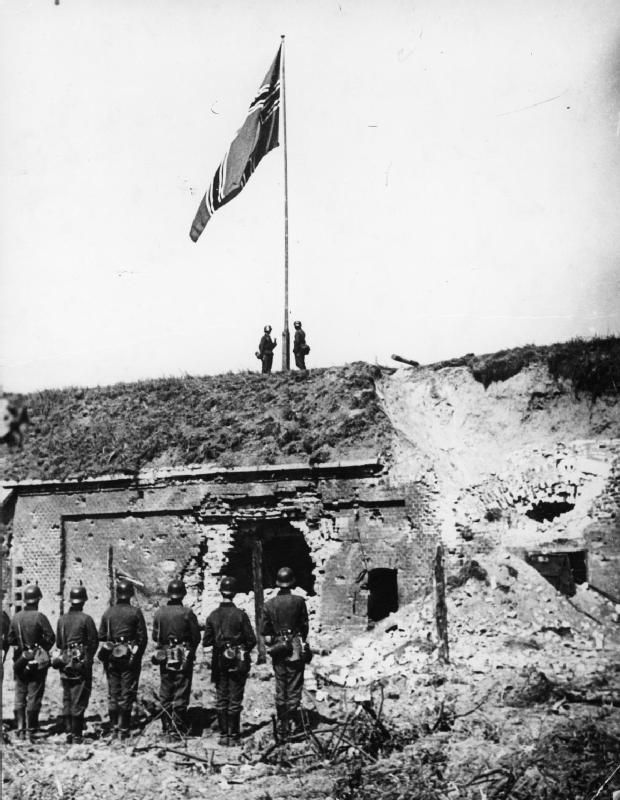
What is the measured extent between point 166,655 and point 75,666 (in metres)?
1.12

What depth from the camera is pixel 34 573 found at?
56.2 ft

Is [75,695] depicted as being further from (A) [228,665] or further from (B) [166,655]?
(A) [228,665]

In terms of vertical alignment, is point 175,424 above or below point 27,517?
above

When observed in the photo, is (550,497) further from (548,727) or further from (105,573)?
(105,573)

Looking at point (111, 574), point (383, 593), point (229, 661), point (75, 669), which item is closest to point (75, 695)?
point (75, 669)

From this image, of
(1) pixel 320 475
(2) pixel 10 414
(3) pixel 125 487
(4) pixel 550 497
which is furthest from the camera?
(3) pixel 125 487

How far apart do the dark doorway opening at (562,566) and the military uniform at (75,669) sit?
284 inches

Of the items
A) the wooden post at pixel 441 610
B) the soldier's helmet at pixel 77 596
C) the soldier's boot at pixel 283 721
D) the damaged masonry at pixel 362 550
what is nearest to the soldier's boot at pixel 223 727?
the damaged masonry at pixel 362 550

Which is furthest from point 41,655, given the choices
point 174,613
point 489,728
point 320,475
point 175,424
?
point 175,424

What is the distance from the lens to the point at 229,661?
1044 centimetres

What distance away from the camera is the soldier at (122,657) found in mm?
10766

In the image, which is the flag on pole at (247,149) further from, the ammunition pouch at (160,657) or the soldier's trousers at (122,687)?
the soldier's trousers at (122,687)

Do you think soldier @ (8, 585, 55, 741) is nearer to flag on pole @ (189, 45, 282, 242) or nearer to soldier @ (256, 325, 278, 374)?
flag on pole @ (189, 45, 282, 242)

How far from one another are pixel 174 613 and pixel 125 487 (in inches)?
258
